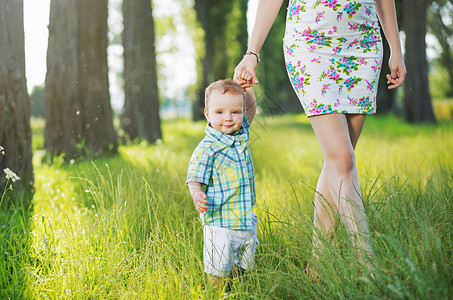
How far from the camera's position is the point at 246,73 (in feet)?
7.27

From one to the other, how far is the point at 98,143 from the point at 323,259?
3958 millimetres

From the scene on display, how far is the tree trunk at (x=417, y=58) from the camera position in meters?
10.3

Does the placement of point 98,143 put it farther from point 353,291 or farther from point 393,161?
point 353,291

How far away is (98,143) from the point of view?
5383mm

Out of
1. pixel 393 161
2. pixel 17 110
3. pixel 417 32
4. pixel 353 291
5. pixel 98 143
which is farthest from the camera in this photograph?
pixel 417 32

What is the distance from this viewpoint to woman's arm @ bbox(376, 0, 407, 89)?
2.49m

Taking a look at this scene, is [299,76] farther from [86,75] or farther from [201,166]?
[86,75]

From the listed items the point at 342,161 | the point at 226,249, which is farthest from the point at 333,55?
the point at 226,249

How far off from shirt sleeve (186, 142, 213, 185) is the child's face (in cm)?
13

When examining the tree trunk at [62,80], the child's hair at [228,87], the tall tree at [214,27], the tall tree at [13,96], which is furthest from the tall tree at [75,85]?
the tall tree at [214,27]

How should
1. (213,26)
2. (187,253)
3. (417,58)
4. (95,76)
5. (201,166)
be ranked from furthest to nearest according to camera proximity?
(213,26) → (417,58) → (95,76) → (187,253) → (201,166)

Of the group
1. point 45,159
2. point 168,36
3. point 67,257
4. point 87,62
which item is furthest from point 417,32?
point 168,36

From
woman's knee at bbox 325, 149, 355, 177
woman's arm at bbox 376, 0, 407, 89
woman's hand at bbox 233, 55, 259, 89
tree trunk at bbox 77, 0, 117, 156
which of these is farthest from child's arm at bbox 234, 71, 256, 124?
tree trunk at bbox 77, 0, 117, 156

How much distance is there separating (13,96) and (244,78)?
2.11 metres
